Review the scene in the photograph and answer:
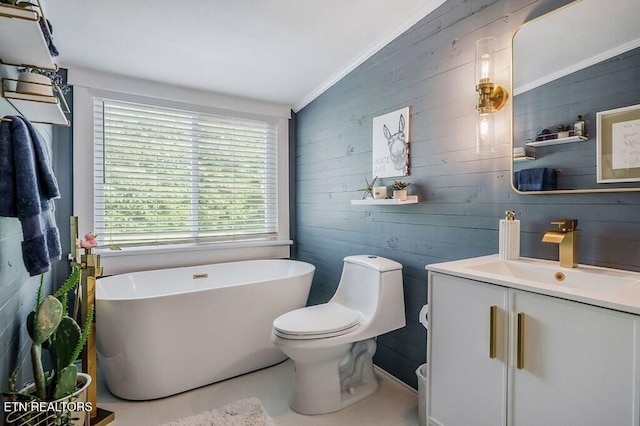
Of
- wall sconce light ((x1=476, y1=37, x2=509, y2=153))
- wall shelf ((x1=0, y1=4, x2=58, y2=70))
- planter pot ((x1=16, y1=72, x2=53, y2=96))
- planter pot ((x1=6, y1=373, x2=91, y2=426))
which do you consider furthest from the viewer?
wall sconce light ((x1=476, y1=37, x2=509, y2=153))

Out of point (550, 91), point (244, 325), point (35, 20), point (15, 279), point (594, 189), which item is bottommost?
point (244, 325)

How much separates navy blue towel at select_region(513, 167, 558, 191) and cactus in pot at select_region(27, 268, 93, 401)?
214cm

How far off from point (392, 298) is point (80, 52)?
2.68m

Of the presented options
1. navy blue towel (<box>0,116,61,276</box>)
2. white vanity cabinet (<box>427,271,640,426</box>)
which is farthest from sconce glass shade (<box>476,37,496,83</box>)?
navy blue towel (<box>0,116,61,276</box>)

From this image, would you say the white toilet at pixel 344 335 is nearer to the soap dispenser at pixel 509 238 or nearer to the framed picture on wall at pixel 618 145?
the soap dispenser at pixel 509 238

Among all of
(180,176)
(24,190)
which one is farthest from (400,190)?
(180,176)

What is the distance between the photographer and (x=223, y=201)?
10.7 ft

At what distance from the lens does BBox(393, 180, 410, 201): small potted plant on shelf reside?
7.05 ft

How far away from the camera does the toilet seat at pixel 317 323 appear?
6.18 feet

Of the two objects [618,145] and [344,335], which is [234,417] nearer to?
[344,335]

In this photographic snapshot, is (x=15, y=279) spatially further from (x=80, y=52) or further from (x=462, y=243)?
(x=462, y=243)

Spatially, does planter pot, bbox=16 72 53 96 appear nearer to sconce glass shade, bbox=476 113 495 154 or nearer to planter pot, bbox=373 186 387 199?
planter pot, bbox=373 186 387 199

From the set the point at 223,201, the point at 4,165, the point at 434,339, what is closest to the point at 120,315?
the point at 4,165

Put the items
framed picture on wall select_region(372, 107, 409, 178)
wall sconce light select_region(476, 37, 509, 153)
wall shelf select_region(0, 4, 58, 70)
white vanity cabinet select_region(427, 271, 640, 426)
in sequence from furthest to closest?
framed picture on wall select_region(372, 107, 409, 178), wall sconce light select_region(476, 37, 509, 153), wall shelf select_region(0, 4, 58, 70), white vanity cabinet select_region(427, 271, 640, 426)
